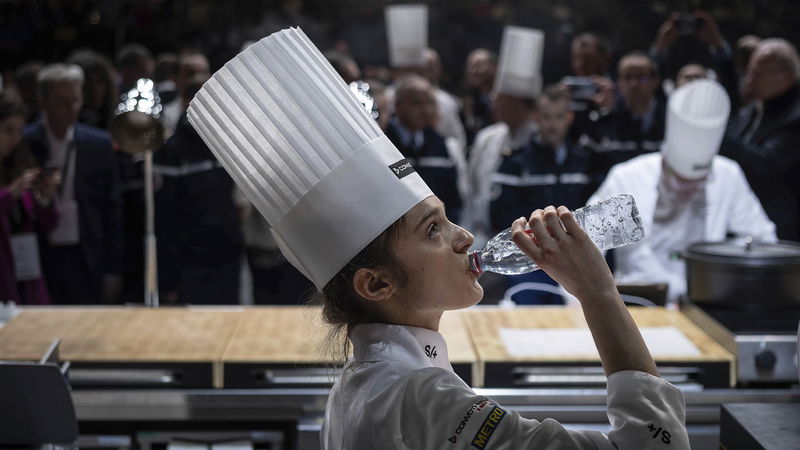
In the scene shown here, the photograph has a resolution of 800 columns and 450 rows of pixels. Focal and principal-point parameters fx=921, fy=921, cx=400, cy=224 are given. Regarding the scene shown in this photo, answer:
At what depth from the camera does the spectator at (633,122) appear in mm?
5059

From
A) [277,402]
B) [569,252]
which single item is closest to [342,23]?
[277,402]

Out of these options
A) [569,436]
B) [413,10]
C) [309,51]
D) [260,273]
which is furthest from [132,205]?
[569,436]

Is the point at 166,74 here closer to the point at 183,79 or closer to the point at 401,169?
the point at 183,79

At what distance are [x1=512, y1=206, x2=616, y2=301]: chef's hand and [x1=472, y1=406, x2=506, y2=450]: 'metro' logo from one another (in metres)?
0.21

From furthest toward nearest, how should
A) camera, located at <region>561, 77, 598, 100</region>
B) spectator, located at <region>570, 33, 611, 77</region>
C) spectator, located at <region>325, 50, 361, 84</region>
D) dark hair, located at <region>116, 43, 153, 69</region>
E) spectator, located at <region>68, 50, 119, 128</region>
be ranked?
1. spectator, located at <region>570, 33, 611, 77</region>
2. dark hair, located at <region>116, 43, 153, 69</region>
3. camera, located at <region>561, 77, 598, 100</region>
4. spectator, located at <region>68, 50, 119, 128</region>
5. spectator, located at <region>325, 50, 361, 84</region>

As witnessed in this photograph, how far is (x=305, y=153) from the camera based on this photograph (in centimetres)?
140

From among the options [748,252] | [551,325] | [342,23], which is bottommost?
[551,325]

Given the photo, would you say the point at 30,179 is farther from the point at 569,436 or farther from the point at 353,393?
the point at 569,436

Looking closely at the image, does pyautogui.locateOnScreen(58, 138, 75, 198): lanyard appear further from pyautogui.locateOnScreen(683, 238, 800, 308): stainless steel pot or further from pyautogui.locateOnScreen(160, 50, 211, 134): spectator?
pyautogui.locateOnScreen(683, 238, 800, 308): stainless steel pot

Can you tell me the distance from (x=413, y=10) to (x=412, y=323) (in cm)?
457

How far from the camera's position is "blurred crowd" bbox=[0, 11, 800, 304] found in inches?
147

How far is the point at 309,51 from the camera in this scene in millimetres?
1509

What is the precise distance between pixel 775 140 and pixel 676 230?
4.67 feet

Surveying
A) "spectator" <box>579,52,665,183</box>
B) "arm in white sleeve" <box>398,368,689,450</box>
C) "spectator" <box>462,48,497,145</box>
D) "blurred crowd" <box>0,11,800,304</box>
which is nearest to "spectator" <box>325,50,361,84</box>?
"blurred crowd" <box>0,11,800,304</box>
